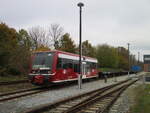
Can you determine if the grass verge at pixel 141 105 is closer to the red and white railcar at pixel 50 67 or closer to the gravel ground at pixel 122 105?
the gravel ground at pixel 122 105

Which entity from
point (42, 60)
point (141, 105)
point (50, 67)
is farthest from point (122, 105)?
point (42, 60)

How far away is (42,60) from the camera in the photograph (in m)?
19.2

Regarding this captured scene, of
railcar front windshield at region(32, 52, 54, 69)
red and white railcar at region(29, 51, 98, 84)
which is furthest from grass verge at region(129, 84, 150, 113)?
railcar front windshield at region(32, 52, 54, 69)

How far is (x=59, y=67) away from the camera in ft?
62.5

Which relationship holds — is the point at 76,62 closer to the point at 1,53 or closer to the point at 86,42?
the point at 1,53

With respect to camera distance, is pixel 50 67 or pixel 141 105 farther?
pixel 50 67

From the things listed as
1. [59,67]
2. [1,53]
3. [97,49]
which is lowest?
[59,67]

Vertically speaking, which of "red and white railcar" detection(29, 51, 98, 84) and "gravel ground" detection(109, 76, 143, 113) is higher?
"red and white railcar" detection(29, 51, 98, 84)

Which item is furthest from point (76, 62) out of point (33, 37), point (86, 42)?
point (86, 42)

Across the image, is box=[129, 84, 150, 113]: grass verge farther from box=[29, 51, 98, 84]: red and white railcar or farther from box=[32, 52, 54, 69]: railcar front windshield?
box=[32, 52, 54, 69]: railcar front windshield

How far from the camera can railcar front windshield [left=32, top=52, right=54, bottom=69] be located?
1872 centimetres

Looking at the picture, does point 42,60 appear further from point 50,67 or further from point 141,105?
point 141,105

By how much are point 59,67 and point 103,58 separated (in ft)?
215

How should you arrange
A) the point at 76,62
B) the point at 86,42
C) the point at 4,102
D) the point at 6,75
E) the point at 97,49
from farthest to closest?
the point at 97,49 < the point at 86,42 < the point at 6,75 < the point at 76,62 < the point at 4,102
